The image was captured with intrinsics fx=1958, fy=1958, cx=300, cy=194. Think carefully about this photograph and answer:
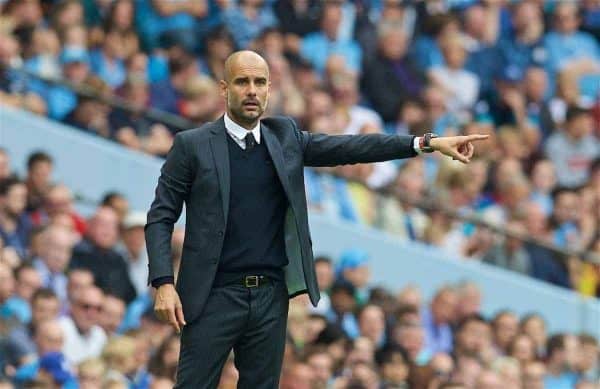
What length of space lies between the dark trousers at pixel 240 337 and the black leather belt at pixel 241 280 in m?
0.02

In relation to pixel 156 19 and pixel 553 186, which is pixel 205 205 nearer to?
pixel 156 19

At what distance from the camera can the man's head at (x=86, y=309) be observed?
11.6 m

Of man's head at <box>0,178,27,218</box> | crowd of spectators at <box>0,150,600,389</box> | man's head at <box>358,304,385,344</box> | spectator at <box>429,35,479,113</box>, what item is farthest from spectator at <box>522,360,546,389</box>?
man's head at <box>0,178,27,218</box>

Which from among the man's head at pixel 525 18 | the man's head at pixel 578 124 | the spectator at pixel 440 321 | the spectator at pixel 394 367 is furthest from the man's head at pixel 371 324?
the man's head at pixel 525 18

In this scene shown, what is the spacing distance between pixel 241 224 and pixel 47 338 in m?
3.43

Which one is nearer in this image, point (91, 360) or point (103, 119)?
point (91, 360)

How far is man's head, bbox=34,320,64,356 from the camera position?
11.2 meters

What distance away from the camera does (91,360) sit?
37.1 ft

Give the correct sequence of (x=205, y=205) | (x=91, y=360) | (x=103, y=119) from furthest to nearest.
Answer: (x=103, y=119) < (x=91, y=360) < (x=205, y=205)

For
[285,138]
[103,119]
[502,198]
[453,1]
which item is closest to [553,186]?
[502,198]

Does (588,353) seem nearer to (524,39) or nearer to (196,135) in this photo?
(524,39)

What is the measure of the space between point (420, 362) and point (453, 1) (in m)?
5.55

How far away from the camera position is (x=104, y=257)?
40.1 ft

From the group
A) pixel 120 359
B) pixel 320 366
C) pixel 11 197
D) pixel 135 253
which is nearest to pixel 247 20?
pixel 135 253
